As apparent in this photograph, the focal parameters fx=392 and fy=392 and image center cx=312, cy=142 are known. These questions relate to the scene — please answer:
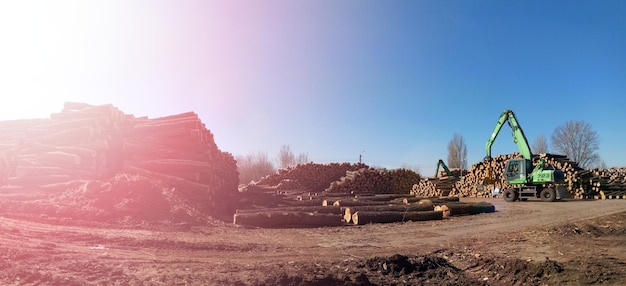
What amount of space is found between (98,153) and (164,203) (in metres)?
4.82

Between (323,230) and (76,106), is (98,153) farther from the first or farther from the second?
(323,230)

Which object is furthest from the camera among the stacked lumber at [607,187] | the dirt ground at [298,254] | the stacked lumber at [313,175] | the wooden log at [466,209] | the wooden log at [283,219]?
the stacked lumber at [313,175]

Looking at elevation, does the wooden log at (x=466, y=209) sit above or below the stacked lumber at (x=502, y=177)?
below

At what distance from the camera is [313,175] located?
31.1 metres

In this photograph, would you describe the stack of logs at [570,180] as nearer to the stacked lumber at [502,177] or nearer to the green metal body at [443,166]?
the stacked lumber at [502,177]

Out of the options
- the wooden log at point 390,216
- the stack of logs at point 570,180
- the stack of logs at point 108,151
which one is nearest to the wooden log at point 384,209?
the wooden log at point 390,216

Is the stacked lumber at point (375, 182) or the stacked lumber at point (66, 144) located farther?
the stacked lumber at point (375, 182)

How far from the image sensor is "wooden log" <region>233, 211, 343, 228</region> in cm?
1166

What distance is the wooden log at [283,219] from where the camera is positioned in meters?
11.7

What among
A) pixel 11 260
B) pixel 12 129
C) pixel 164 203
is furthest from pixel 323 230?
pixel 12 129

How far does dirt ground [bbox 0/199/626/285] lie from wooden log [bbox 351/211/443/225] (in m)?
1.00

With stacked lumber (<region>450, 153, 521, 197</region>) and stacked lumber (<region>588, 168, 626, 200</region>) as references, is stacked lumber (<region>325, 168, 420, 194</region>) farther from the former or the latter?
stacked lumber (<region>588, 168, 626, 200</region>)

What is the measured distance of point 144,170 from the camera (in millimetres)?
14594

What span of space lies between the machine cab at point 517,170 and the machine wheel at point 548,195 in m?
1.01
